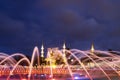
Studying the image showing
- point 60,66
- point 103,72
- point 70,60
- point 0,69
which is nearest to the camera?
point 0,69

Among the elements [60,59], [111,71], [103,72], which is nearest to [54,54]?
[60,59]

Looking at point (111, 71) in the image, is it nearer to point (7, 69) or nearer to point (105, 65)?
point (105, 65)

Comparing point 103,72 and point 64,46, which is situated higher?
point 64,46

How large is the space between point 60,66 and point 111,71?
94.7 feet

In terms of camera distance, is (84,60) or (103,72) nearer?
(103,72)

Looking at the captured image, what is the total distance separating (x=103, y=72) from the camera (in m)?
126

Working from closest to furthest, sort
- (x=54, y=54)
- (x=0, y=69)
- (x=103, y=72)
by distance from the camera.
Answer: (x=0, y=69)
(x=103, y=72)
(x=54, y=54)

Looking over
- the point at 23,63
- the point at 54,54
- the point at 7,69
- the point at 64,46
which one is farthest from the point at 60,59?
the point at 7,69

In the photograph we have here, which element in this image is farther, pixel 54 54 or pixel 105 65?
pixel 54 54

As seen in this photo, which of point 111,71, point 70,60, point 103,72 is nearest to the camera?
point 111,71

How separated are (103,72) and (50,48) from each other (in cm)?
2041

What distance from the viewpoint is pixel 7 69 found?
9850 centimetres

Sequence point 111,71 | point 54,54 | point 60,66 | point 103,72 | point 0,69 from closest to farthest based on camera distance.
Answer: point 0,69
point 111,71
point 103,72
point 60,66
point 54,54

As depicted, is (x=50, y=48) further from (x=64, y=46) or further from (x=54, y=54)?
(x=64, y=46)
